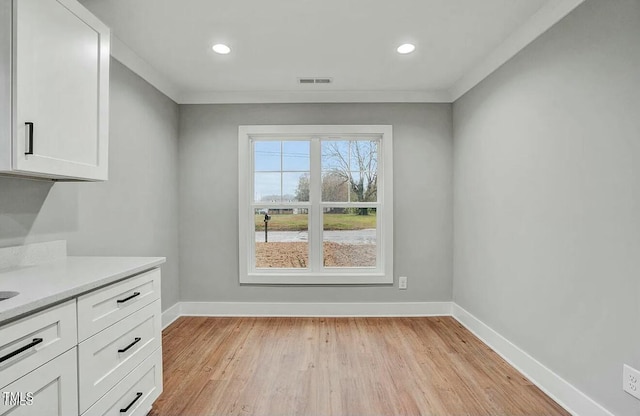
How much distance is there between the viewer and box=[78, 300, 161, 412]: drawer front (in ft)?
4.19

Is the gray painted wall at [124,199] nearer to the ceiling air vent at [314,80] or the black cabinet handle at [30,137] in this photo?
the black cabinet handle at [30,137]

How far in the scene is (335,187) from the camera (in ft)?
11.8

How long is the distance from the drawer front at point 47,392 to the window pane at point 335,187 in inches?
105

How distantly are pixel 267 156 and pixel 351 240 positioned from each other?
1352 mm

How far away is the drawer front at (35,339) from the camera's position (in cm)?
96

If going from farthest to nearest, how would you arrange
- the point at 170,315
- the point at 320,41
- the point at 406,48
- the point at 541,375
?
the point at 170,315
the point at 406,48
the point at 320,41
the point at 541,375

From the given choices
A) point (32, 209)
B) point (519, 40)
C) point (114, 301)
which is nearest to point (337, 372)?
point (114, 301)

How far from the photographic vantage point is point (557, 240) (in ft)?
6.44

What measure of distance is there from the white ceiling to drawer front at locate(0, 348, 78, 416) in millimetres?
2011

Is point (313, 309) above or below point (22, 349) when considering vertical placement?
below

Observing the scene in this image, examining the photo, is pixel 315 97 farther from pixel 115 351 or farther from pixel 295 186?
pixel 115 351

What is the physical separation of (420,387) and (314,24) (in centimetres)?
256

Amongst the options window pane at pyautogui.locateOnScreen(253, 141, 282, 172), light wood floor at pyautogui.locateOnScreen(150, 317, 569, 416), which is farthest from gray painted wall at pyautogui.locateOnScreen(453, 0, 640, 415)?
window pane at pyautogui.locateOnScreen(253, 141, 282, 172)

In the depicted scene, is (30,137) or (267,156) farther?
(267,156)
